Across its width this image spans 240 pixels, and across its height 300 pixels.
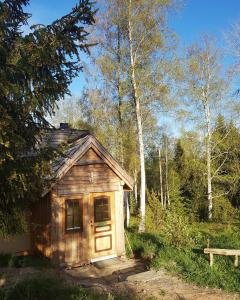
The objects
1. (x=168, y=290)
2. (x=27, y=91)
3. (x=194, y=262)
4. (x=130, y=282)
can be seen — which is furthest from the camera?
(x=194, y=262)

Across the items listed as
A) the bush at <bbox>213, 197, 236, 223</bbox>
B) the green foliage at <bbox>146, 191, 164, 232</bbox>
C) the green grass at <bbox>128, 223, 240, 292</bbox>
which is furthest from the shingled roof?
the bush at <bbox>213, 197, 236, 223</bbox>

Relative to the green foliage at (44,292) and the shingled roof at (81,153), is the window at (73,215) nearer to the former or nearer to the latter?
the shingled roof at (81,153)

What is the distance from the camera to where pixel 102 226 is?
13273mm

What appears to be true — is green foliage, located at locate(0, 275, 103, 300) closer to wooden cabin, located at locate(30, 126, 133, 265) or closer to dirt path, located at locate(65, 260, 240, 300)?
dirt path, located at locate(65, 260, 240, 300)

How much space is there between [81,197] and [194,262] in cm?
431

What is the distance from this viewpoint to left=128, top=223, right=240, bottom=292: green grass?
989 centimetres

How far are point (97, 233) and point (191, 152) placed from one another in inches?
583

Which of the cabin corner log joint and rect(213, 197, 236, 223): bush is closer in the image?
the cabin corner log joint

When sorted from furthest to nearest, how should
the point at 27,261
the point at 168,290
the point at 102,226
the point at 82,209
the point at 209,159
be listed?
1. the point at 209,159
2. the point at 102,226
3. the point at 82,209
4. the point at 27,261
5. the point at 168,290

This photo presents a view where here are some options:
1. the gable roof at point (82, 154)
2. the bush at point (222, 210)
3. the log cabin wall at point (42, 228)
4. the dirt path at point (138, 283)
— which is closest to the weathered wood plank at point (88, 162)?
the gable roof at point (82, 154)

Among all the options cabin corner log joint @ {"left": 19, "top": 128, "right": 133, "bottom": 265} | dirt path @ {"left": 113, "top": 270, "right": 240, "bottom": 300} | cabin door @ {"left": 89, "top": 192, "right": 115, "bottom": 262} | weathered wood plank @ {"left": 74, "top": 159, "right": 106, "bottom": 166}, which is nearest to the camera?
dirt path @ {"left": 113, "top": 270, "right": 240, "bottom": 300}

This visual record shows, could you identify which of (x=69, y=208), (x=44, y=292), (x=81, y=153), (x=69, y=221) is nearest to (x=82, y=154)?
(x=81, y=153)

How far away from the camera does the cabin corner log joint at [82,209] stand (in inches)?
464

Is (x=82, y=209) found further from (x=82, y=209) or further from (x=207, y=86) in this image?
(x=207, y=86)
